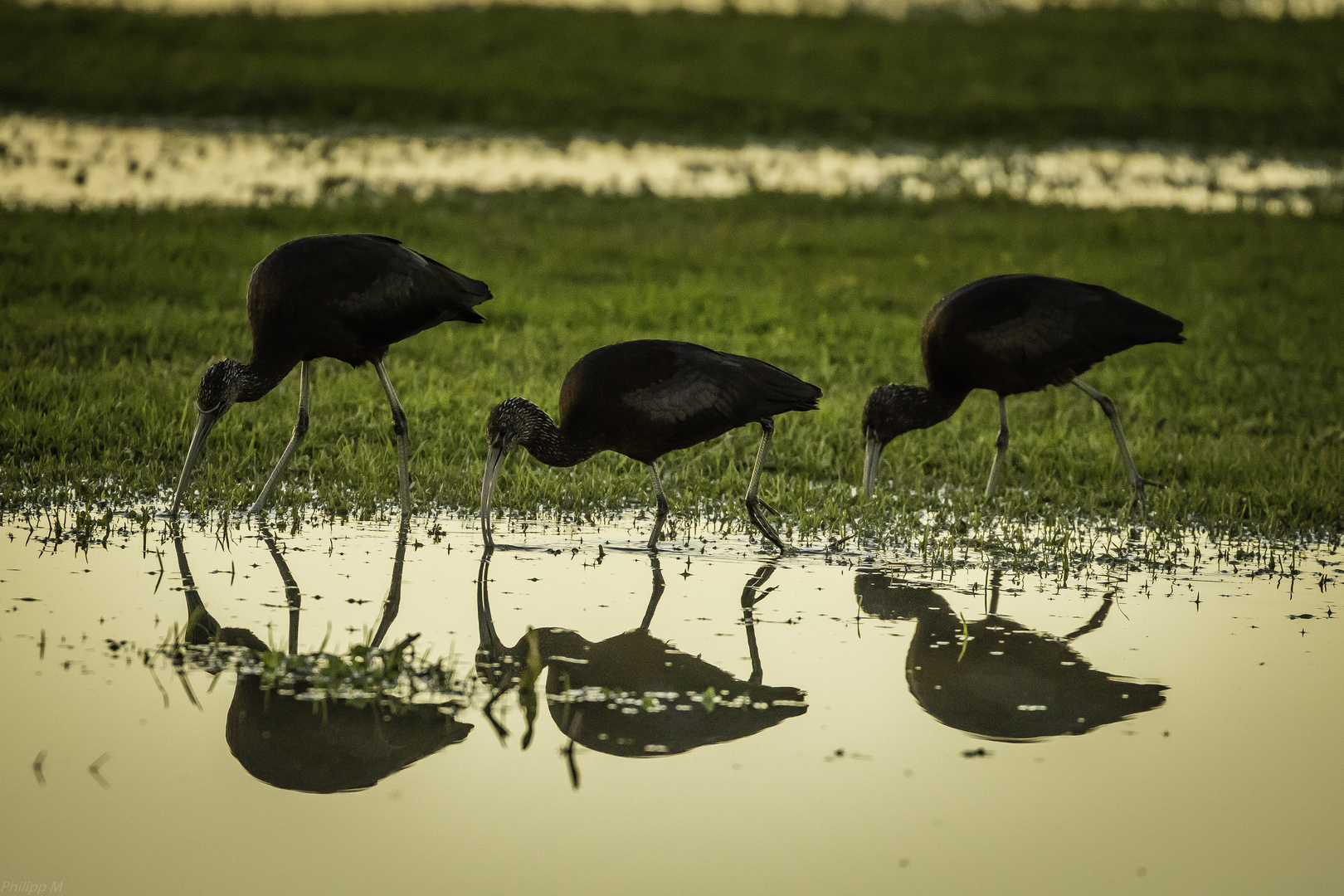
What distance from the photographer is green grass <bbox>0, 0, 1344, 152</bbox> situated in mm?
24469

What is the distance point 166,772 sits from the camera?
363 centimetres

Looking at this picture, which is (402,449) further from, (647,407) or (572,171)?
(572,171)

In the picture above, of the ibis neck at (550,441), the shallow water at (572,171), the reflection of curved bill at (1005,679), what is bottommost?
the reflection of curved bill at (1005,679)

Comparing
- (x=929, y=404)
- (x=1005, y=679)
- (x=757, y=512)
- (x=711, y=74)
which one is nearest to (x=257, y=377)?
(x=757, y=512)

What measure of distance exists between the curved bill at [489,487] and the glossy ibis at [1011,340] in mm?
2015

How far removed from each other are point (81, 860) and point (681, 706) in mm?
1718

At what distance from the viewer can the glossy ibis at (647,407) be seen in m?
6.14

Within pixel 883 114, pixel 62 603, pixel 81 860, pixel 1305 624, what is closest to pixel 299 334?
pixel 62 603

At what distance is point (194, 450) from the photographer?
21.4 ft

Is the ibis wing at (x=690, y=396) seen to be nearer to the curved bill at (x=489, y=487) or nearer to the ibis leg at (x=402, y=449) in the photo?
the curved bill at (x=489, y=487)

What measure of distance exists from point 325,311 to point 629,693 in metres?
3.22

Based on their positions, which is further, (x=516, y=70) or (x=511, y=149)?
(x=516, y=70)

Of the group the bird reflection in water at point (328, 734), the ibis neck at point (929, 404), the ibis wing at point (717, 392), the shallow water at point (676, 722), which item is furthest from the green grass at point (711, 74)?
the bird reflection in water at point (328, 734)

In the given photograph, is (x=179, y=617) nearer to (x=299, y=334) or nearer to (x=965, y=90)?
(x=299, y=334)
